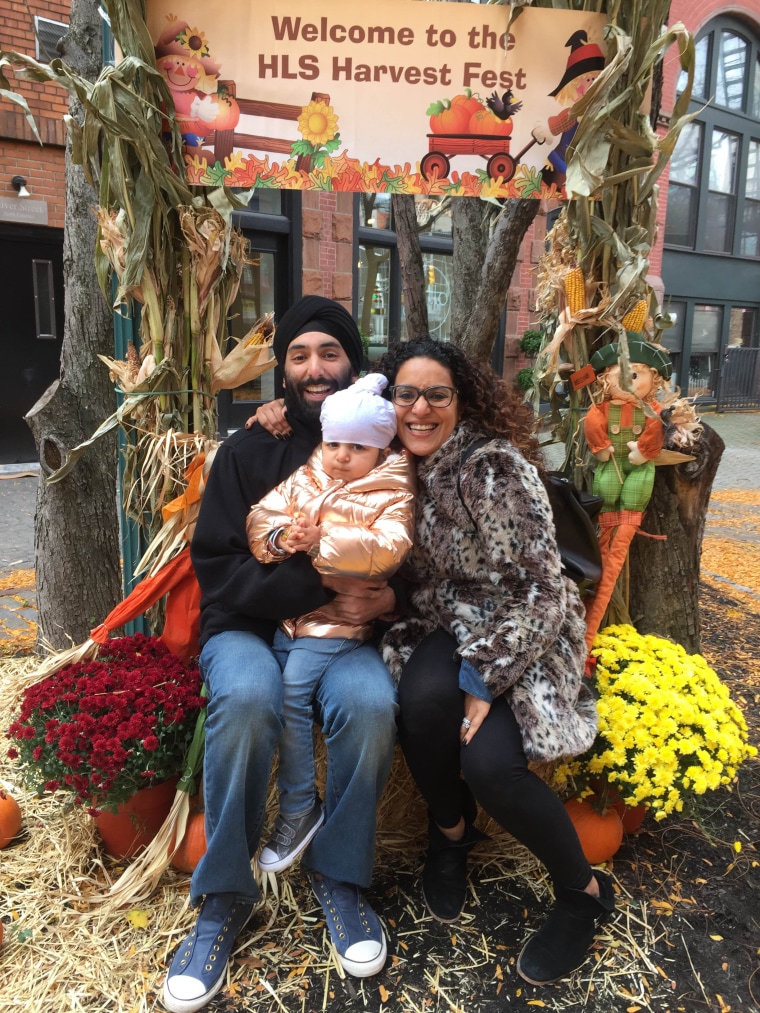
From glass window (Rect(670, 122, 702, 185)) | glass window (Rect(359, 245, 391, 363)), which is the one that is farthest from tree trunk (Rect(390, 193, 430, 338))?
glass window (Rect(670, 122, 702, 185))

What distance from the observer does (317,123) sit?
2.27 metres

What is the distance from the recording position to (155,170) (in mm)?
2137

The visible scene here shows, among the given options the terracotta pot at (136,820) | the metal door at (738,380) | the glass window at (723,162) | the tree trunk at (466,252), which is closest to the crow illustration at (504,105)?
the tree trunk at (466,252)

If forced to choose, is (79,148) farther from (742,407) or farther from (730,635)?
(742,407)

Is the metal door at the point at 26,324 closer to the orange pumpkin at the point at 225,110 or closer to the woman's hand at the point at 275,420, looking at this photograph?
the orange pumpkin at the point at 225,110

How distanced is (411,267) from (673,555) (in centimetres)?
214

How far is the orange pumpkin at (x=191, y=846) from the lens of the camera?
2.02 m

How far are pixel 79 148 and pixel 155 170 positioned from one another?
0.71ft

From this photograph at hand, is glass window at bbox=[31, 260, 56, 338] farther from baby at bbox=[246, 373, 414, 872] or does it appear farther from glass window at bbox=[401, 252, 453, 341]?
baby at bbox=[246, 373, 414, 872]

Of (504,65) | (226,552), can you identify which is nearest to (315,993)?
(226,552)

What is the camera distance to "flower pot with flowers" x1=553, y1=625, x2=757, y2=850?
2.00 meters

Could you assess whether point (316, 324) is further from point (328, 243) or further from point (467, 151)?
point (328, 243)

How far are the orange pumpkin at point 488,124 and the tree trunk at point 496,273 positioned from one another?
36.7 inches

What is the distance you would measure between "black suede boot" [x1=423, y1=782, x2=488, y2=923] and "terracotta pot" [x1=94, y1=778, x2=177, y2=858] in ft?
2.51
